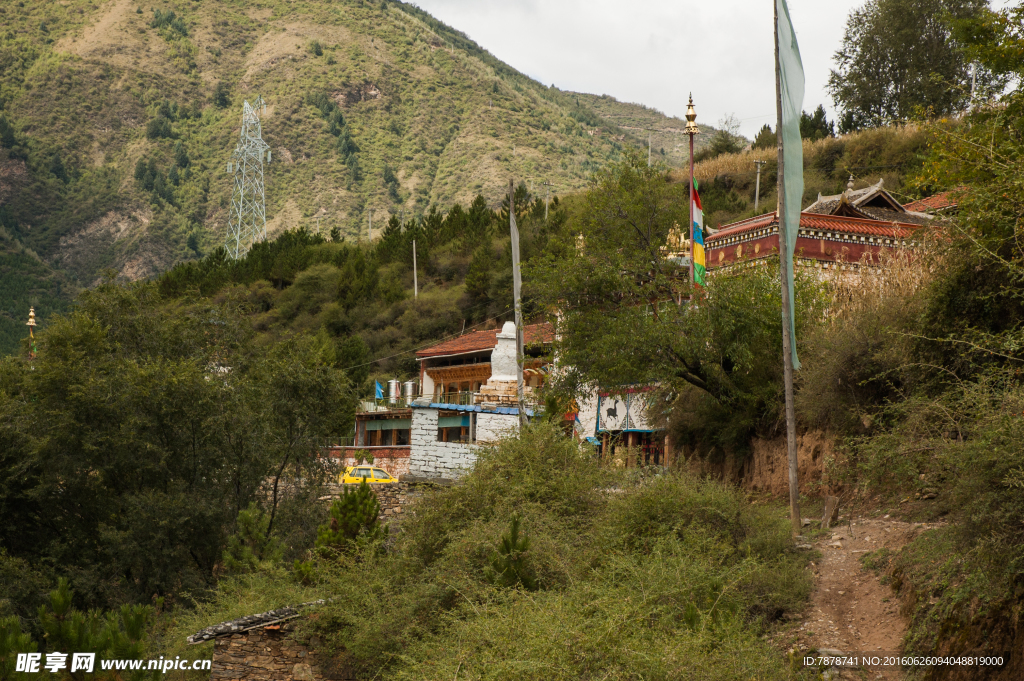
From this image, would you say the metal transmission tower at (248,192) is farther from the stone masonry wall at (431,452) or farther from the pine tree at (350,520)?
the pine tree at (350,520)

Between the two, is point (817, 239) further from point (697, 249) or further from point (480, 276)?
point (480, 276)

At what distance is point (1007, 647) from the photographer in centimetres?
865

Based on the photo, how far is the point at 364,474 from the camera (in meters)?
32.4

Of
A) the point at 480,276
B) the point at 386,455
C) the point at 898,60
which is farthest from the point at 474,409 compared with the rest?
the point at 898,60

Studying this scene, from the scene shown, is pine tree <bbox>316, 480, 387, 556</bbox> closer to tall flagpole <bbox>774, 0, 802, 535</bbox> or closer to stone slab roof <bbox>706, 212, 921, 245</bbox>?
tall flagpole <bbox>774, 0, 802, 535</bbox>

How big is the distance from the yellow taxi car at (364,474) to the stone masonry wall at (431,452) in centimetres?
311

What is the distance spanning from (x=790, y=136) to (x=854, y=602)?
7.67 meters

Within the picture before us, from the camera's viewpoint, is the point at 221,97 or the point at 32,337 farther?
the point at 221,97

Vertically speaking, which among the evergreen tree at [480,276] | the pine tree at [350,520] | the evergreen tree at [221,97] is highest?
the evergreen tree at [221,97]

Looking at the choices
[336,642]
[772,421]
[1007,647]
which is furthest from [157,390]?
[1007,647]

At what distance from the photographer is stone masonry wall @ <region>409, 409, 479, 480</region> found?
2702cm

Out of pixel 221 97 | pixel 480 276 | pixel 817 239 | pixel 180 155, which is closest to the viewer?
pixel 817 239

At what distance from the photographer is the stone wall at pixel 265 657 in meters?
13.8

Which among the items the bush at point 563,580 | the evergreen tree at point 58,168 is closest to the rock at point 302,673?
the bush at point 563,580
